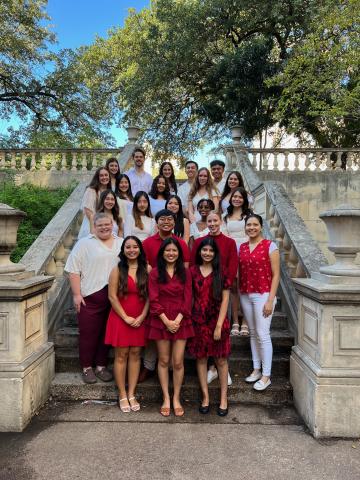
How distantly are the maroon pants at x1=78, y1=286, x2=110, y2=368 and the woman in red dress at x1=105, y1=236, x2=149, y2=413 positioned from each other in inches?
9.8

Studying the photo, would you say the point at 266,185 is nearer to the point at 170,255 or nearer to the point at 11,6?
the point at 170,255

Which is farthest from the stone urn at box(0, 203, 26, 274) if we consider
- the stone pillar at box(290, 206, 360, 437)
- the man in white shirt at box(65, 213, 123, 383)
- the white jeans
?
the stone pillar at box(290, 206, 360, 437)

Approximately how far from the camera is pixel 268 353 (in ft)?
12.5

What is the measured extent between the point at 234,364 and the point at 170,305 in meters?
1.13

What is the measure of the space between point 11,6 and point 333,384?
57.9 feet

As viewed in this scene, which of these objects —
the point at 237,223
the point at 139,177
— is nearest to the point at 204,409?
the point at 237,223

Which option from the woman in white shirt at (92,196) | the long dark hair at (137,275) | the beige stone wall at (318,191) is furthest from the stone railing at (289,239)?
the beige stone wall at (318,191)

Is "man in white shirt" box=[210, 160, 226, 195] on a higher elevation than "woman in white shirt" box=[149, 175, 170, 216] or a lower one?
higher

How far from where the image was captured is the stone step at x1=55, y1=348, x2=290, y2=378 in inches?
162

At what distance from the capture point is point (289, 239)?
493 centimetres

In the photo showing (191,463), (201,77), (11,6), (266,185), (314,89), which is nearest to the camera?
(191,463)

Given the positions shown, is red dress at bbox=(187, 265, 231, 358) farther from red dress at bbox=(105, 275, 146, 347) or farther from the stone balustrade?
the stone balustrade

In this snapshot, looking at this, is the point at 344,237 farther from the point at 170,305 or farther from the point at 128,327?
the point at 128,327

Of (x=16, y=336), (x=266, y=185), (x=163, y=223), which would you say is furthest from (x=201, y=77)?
(x=16, y=336)
